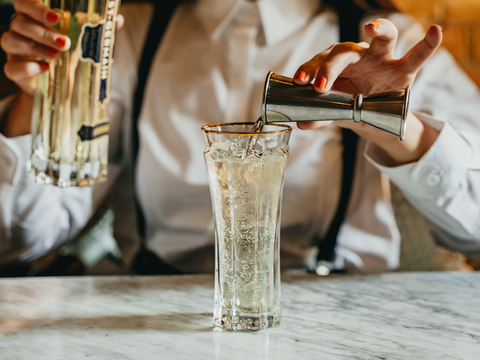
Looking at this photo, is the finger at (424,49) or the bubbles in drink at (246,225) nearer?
the bubbles in drink at (246,225)

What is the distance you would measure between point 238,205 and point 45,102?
0.32 meters

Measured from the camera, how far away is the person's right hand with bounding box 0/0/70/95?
0.59 meters

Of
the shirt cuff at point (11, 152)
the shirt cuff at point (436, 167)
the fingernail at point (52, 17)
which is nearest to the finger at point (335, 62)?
the shirt cuff at point (436, 167)

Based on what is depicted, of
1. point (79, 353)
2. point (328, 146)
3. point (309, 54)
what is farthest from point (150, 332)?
point (309, 54)

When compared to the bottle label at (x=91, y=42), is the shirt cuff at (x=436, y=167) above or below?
below

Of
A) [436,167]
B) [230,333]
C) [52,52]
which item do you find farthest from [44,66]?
[436,167]

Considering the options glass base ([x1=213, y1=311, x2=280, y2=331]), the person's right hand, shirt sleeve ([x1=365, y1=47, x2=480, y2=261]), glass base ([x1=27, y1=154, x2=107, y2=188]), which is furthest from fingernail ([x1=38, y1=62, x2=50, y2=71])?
shirt sleeve ([x1=365, y1=47, x2=480, y2=261])

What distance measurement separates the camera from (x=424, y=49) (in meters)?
0.61

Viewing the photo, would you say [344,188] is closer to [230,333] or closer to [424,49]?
[424,49]

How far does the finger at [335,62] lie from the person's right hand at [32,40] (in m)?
0.32

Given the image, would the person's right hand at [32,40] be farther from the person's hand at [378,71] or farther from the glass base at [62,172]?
the person's hand at [378,71]

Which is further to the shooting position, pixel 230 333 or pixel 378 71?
pixel 378 71

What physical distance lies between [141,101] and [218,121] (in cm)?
19

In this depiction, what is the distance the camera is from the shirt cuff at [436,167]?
0.77m
